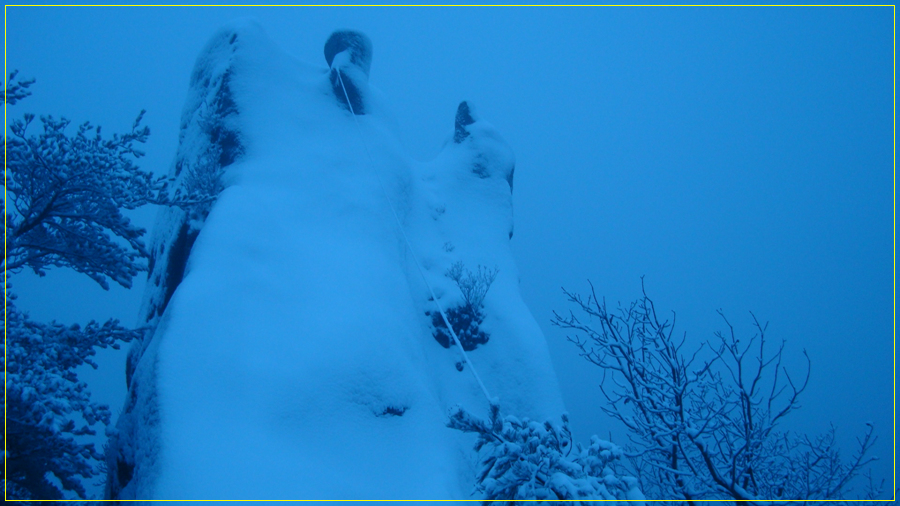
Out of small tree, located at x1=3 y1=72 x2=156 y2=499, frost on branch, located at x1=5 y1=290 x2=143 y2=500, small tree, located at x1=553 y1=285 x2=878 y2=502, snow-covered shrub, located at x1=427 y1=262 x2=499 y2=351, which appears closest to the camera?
small tree, located at x1=553 y1=285 x2=878 y2=502

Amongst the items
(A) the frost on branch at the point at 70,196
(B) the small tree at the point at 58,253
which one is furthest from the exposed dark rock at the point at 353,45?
(A) the frost on branch at the point at 70,196

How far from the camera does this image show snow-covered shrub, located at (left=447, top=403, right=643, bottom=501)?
3.54 meters

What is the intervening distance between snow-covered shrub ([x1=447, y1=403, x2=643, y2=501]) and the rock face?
298cm

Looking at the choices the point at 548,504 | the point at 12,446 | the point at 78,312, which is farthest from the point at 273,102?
the point at 78,312

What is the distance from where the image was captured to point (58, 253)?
6.65 m

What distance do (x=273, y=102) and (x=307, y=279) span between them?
7.95m

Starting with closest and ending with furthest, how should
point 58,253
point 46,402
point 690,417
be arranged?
point 46,402, point 690,417, point 58,253

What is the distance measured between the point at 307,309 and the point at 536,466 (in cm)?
574

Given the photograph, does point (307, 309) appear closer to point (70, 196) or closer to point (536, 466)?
point (70, 196)

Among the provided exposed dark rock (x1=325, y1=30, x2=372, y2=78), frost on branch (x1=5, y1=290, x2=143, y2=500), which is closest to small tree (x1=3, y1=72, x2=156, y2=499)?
frost on branch (x1=5, y1=290, x2=143, y2=500)

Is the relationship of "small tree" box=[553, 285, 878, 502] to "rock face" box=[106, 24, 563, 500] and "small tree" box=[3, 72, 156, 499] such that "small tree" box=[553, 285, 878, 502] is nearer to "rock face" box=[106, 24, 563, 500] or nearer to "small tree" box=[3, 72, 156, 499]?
"rock face" box=[106, 24, 563, 500]

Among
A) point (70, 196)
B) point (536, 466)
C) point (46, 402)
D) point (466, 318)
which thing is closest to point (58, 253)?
point (70, 196)

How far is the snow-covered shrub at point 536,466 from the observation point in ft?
11.6

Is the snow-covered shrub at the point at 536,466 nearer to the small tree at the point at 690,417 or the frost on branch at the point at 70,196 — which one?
the small tree at the point at 690,417
